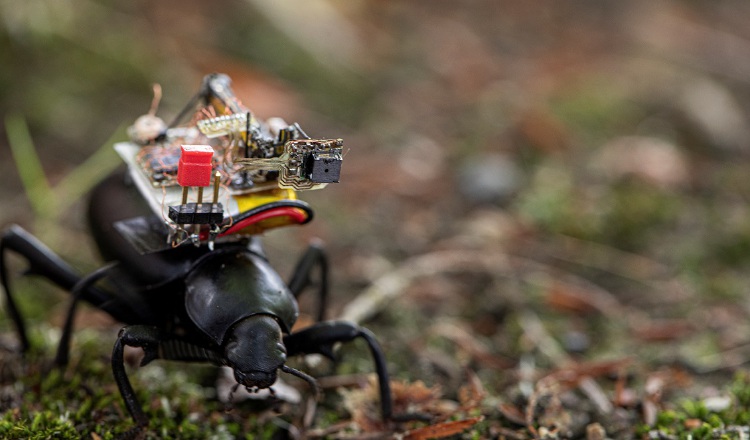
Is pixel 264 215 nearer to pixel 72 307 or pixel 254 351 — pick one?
pixel 254 351

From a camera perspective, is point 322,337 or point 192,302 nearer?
point 192,302

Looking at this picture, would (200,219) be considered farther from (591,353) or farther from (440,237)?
(440,237)

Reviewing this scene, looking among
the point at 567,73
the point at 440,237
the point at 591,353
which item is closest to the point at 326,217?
the point at 440,237

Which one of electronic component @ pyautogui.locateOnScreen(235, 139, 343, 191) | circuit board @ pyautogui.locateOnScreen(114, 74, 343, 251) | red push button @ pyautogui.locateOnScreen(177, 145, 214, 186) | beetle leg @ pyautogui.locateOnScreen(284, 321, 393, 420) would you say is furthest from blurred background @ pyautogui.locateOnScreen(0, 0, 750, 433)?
red push button @ pyautogui.locateOnScreen(177, 145, 214, 186)

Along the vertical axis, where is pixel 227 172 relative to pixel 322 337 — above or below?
above

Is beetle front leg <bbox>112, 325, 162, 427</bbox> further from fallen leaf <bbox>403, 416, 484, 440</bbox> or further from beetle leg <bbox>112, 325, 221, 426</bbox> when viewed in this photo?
fallen leaf <bbox>403, 416, 484, 440</bbox>

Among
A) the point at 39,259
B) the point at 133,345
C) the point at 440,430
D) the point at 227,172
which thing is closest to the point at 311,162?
the point at 227,172

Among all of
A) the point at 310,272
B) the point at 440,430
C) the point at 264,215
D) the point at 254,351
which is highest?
the point at 310,272
